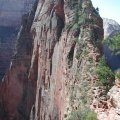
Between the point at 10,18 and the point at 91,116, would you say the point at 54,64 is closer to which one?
the point at 91,116

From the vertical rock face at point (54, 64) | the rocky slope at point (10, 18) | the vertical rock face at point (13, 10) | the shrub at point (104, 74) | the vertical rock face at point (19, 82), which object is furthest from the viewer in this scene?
the vertical rock face at point (13, 10)

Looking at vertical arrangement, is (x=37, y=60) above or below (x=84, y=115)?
above

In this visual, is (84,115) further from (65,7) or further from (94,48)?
(65,7)

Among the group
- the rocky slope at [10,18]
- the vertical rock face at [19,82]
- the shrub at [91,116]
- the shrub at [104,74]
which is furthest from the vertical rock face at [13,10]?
the shrub at [91,116]

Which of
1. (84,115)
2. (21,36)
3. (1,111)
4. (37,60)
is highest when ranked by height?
(21,36)

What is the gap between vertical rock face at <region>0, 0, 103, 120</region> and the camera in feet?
93.4

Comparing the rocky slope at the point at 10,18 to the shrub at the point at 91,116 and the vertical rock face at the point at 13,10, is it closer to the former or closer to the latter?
the vertical rock face at the point at 13,10

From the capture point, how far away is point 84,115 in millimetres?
22750

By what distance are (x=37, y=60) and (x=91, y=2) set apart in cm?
1254

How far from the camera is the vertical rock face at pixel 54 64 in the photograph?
93.4 feet

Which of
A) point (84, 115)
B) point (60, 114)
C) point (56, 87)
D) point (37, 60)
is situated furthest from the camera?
point (37, 60)

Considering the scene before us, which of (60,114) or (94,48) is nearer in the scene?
(94,48)

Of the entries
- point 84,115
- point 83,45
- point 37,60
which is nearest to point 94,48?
point 83,45

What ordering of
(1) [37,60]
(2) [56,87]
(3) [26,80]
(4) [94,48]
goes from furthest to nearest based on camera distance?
1. (3) [26,80]
2. (1) [37,60]
3. (2) [56,87]
4. (4) [94,48]
